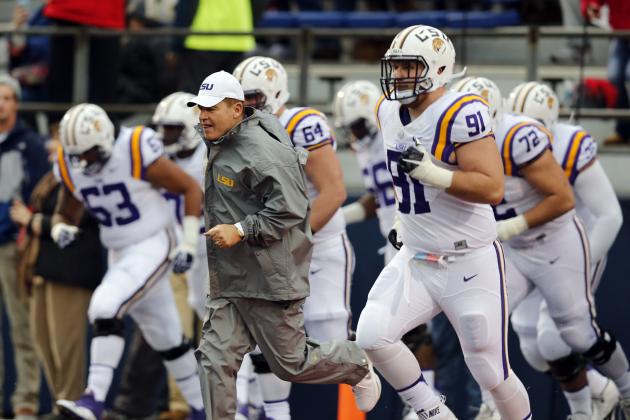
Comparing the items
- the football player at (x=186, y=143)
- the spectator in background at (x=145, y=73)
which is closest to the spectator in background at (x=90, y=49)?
the spectator in background at (x=145, y=73)

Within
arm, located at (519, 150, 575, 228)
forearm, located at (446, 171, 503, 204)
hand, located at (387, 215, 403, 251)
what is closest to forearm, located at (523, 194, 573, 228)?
arm, located at (519, 150, 575, 228)

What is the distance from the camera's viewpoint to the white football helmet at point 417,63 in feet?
21.4

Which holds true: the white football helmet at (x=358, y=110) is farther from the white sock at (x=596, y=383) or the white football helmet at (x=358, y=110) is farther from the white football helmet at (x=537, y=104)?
the white sock at (x=596, y=383)

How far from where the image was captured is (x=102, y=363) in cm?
819

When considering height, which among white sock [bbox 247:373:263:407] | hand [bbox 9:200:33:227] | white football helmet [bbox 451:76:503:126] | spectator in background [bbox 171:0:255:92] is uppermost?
spectator in background [bbox 171:0:255:92]

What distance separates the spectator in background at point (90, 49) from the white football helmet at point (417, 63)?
410cm

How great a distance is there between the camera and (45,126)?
1076 cm

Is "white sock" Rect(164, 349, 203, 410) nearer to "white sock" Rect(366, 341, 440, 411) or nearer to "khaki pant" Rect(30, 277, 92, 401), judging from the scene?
"khaki pant" Rect(30, 277, 92, 401)

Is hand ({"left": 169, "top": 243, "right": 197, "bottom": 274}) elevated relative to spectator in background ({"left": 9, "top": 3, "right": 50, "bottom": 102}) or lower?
lower

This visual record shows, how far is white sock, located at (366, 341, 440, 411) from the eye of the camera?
6605 millimetres

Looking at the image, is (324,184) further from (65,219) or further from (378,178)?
(65,219)

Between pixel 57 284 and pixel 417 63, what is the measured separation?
371 centimetres

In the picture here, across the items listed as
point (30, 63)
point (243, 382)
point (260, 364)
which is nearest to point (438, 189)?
point (260, 364)

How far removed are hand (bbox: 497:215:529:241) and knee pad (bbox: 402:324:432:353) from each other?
1366 mm
